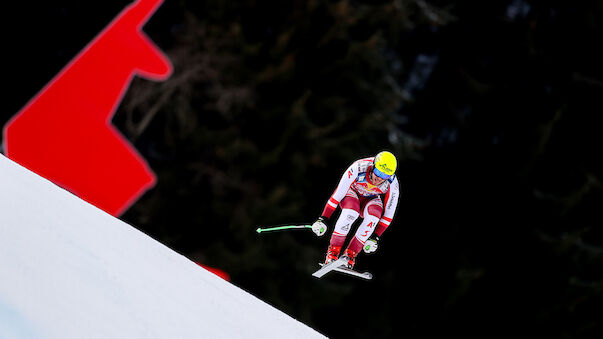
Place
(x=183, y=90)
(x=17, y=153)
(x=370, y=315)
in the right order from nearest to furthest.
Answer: (x=17, y=153) < (x=183, y=90) < (x=370, y=315)

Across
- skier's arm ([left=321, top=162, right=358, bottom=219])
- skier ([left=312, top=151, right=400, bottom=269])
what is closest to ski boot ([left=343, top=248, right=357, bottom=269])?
skier ([left=312, top=151, right=400, bottom=269])

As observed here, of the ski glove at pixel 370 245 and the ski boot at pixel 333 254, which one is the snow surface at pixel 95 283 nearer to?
the ski boot at pixel 333 254

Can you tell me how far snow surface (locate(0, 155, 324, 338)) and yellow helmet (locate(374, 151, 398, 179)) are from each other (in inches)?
50.3

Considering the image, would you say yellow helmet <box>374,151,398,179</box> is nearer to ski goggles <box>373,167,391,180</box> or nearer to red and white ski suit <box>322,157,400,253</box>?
ski goggles <box>373,167,391,180</box>

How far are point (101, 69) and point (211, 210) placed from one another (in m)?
6.89

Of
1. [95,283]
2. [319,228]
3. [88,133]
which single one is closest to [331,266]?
[319,228]

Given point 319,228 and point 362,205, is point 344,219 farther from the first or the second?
point 319,228

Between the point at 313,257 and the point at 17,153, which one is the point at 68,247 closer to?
the point at 17,153

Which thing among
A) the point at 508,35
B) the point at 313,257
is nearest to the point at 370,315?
the point at 313,257

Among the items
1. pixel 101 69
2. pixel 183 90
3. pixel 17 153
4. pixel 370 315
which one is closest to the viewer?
pixel 17 153

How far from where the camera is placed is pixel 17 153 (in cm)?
769

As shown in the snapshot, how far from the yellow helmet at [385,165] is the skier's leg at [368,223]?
0.45m

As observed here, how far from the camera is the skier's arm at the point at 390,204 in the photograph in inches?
236

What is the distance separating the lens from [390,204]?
604 cm
